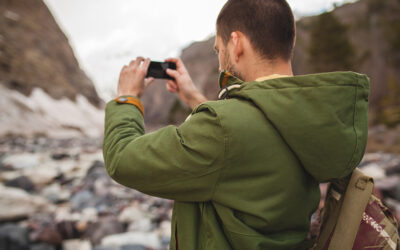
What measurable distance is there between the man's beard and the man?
0.19 m

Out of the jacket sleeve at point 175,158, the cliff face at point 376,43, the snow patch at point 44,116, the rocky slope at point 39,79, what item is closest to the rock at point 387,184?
the jacket sleeve at point 175,158

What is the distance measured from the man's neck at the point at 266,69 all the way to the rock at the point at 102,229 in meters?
2.28

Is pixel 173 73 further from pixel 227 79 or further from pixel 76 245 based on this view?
pixel 76 245

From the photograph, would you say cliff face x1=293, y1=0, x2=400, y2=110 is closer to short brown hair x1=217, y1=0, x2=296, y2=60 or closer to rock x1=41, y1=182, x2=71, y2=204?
rock x1=41, y1=182, x2=71, y2=204

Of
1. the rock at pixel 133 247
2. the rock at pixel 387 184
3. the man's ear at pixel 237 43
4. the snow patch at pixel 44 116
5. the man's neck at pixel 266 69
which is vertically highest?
the snow patch at pixel 44 116

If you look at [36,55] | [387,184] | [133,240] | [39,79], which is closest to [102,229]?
[133,240]

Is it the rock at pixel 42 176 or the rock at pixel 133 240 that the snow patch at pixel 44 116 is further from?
the rock at pixel 133 240

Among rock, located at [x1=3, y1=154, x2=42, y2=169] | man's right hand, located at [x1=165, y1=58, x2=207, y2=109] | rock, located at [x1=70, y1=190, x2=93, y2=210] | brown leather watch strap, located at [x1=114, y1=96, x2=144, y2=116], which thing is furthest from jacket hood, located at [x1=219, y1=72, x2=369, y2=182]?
rock, located at [x1=3, y1=154, x2=42, y2=169]

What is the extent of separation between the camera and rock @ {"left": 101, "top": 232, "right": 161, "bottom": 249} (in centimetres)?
229

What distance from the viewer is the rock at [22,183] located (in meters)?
3.84

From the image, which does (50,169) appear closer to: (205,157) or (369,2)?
(205,157)

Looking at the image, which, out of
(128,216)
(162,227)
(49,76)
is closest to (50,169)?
(128,216)

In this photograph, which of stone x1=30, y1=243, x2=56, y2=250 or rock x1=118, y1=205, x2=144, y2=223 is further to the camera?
rock x1=118, y1=205, x2=144, y2=223

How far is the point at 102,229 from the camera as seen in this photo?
257 cm
